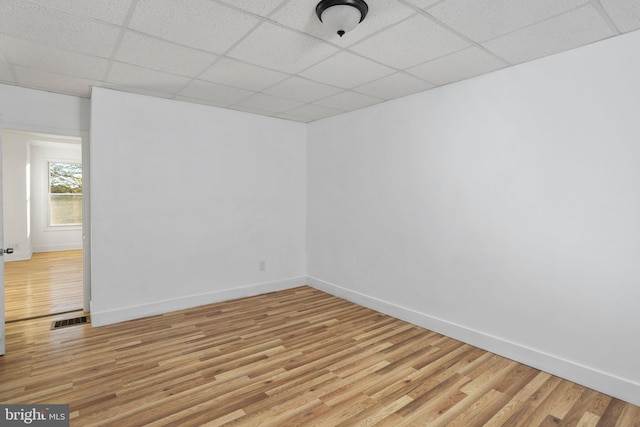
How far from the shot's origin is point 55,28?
2252 mm

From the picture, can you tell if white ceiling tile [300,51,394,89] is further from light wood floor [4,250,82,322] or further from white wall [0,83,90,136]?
light wood floor [4,250,82,322]

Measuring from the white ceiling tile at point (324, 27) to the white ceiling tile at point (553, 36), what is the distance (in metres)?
0.85

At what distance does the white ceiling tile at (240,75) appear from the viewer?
9.53ft

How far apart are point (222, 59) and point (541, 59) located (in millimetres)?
2624

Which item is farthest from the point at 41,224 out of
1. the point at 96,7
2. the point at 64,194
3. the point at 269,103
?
the point at 96,7

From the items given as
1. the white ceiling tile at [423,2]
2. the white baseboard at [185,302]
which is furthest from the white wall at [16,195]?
the white ceiling tile at [423,2]

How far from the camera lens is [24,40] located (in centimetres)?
242

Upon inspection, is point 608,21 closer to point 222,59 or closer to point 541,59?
point 541,59

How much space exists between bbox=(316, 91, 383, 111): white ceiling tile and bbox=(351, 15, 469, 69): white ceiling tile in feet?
3.04

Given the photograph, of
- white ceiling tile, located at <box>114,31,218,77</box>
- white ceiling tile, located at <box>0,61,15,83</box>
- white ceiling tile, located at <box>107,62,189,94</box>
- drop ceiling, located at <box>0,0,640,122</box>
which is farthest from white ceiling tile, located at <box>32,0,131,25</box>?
white ceiling tile, located at <box>0,61,15,83</box>

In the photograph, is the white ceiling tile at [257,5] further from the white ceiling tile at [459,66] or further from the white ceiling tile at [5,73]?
the white ceiling tile at [5,73]

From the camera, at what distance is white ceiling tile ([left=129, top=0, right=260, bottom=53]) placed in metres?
2.00

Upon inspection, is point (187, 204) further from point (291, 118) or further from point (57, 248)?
point (57, 248)

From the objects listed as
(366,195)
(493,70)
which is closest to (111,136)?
(366,195)
